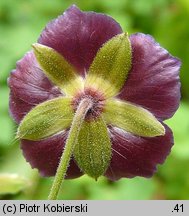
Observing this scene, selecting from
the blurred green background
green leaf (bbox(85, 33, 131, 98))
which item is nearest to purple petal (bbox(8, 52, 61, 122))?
green leaf (bbox(85, 33, 131, 98))

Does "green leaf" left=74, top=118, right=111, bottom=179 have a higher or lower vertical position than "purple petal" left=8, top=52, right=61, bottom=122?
lower

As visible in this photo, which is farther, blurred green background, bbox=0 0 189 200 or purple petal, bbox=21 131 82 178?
blurred green background, bbox=0 0 189 200

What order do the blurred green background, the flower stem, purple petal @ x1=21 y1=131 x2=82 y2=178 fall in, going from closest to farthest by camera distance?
the flower stem < purple petal @ x1=21 y1=131 x2=82 y2=178 < the blurred green background

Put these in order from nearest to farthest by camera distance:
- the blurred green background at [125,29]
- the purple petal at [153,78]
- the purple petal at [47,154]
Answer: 1. the purple petal at [153,78]
2. the purple petal at [47,154]
3. the blurred green background at [125,29]

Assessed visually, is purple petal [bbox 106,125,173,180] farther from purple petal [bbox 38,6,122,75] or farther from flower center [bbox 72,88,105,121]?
purple petal [bbox 38,6,122,75]

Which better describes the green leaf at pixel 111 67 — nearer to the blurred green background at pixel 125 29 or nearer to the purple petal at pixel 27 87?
the purple petal at pixel 27 87

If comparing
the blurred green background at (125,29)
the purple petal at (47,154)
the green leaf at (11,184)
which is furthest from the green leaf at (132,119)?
the blurred green background at (125,29)

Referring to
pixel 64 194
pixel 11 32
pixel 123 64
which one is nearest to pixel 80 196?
pixel 64 194
